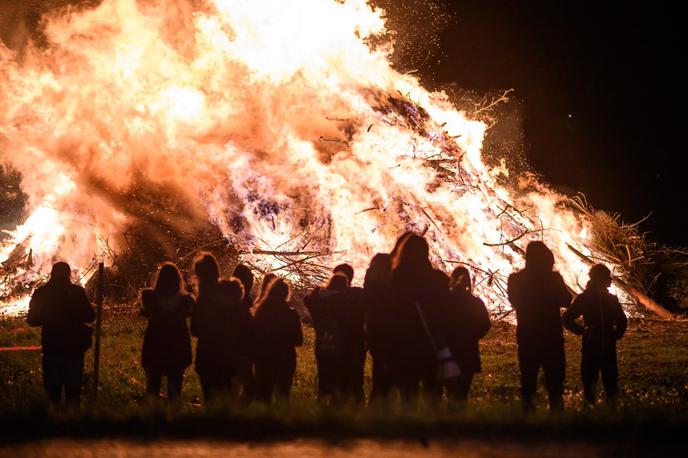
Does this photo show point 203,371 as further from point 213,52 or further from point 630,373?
point 213,52

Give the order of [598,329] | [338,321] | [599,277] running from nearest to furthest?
[338,321], [598,329], [599,277]

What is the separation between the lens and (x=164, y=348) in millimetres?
7680

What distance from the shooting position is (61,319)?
8117 millimetres

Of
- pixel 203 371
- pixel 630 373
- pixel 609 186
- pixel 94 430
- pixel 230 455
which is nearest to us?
pixel 230 455

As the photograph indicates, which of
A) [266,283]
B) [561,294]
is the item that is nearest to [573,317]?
[561,294]

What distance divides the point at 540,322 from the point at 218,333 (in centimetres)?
347

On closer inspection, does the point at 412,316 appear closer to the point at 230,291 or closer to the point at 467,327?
the point at 467,327

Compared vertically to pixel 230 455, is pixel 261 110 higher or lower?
higher

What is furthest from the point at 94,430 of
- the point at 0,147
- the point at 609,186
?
the point at 609,186

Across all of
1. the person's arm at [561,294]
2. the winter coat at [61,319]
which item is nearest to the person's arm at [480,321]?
the person's arm at [561,294]

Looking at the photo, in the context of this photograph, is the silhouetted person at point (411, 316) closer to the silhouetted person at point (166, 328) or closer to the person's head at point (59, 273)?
the silhouetted person at point (166, 328)

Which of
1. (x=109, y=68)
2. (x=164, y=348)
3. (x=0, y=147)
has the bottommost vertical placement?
(x=164, y=348)

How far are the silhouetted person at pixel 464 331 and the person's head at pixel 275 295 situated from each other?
1.86 metres

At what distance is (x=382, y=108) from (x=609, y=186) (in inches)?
803
